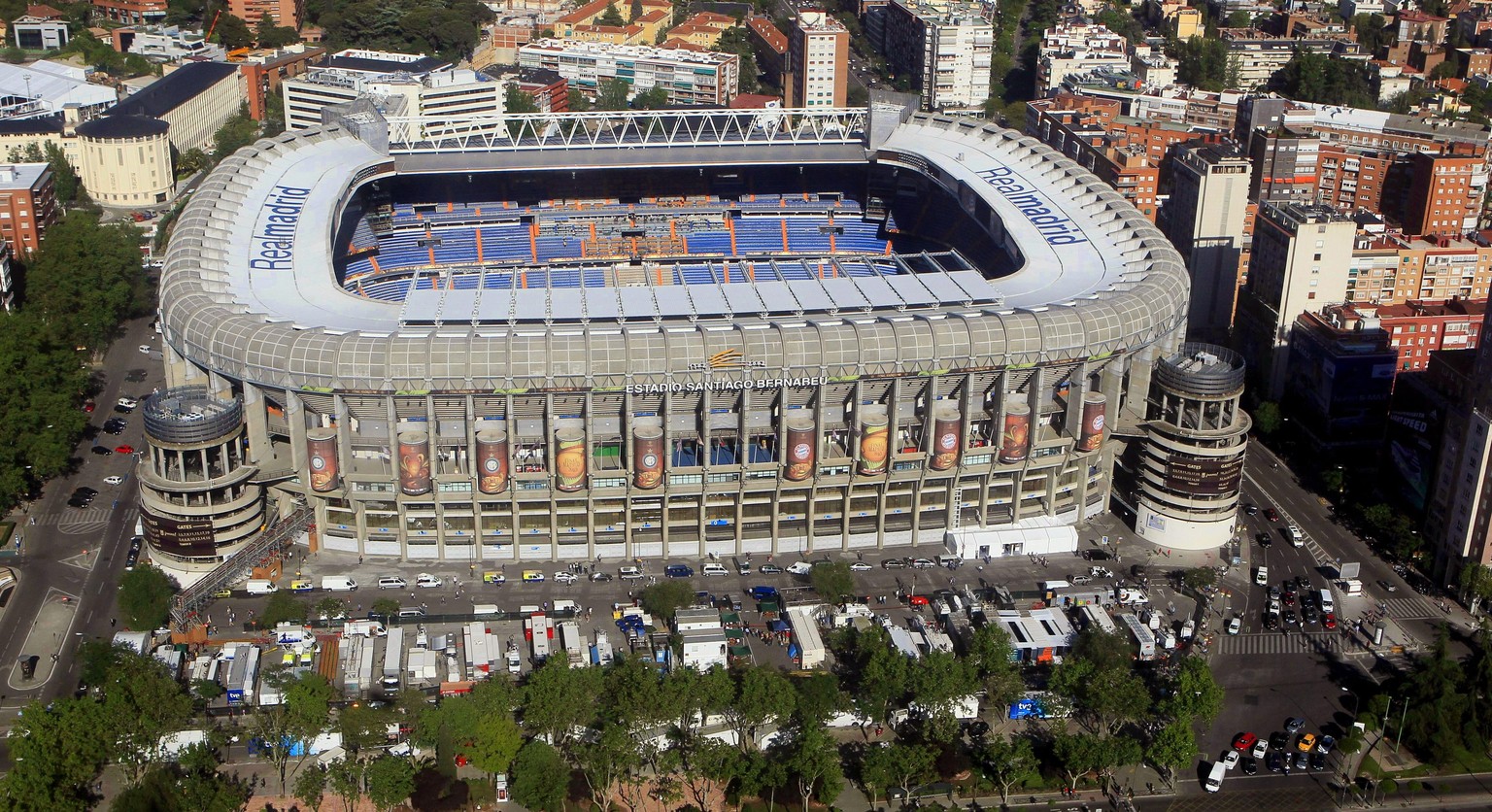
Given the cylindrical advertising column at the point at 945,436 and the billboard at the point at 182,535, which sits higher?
the cylindrical advertising column at the point at 945,436

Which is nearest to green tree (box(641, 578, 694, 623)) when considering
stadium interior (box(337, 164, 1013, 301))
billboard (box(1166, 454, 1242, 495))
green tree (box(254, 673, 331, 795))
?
green tree (box(254, 673, 331, 795))

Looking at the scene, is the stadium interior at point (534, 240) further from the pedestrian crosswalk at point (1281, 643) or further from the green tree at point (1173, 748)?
the green tree at point (1173, 748)

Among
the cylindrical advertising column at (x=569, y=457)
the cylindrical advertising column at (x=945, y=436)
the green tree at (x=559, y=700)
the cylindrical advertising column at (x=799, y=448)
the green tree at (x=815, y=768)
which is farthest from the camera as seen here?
the cylindrical advertising column at (x=945, y=436)

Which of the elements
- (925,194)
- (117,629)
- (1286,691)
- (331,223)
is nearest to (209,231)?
(331,223)

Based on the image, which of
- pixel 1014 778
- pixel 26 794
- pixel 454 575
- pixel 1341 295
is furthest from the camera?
pixel 1341 295

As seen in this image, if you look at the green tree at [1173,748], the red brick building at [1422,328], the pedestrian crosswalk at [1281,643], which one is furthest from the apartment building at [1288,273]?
the green tree at [1173,748]

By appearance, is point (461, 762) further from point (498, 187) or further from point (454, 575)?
point (498, 187)
